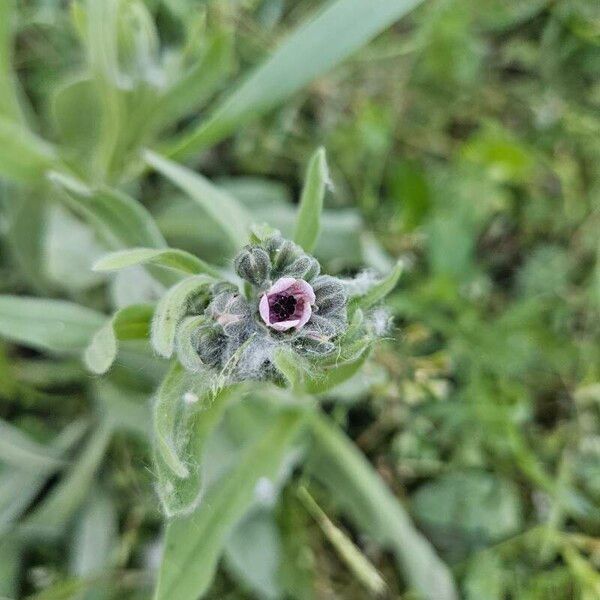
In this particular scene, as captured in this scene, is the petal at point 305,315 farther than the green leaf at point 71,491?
No

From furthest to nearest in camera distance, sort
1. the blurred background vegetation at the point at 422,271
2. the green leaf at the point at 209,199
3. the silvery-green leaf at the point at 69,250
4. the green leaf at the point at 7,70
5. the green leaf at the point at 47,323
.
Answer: the blurred background vegetation at the point at 422,271 < the silvery-green leaf at the point at 69,250 < the green leaf at the point at 7,70 < the green leaf at the point at 209,199 < the green leaf at the point at 47,323

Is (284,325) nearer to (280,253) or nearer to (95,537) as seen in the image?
(280,253)

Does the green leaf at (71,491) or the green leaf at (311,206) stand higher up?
the green leaf at (311,206)

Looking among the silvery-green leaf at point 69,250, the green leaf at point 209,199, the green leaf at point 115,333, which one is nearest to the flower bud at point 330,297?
the green leaf at point 115,333

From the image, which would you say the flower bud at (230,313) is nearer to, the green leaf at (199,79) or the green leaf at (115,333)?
the green leaf at (115,333)

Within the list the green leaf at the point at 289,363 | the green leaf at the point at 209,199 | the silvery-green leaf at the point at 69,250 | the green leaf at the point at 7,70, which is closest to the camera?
the green leaf at the point at 289,363

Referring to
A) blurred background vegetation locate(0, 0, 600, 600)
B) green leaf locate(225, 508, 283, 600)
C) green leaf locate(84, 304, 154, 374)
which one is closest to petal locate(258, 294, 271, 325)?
green leaf locate(84, 304, 154, 374)

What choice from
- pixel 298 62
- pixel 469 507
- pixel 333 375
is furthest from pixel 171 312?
pixel 469 507
